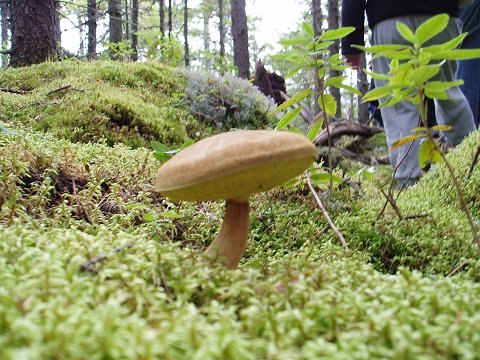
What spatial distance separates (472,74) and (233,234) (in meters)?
5.07

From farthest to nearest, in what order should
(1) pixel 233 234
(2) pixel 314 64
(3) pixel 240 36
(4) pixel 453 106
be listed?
(3) pixel 240 36 → (4) pixel 453 106 → (2) pixel 314 64 → (1) pixel 233 234

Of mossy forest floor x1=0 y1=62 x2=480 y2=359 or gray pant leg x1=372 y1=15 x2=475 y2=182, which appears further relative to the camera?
gray pant leg x1=372 y1=15 x2=475 y2=182

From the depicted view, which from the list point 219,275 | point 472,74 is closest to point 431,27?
point 219,275

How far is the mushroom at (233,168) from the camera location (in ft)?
4.00

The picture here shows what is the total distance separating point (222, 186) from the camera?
1414mm

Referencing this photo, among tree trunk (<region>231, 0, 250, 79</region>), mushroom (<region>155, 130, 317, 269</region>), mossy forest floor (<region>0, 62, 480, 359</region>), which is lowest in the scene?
mossy forest floor (<region>0, 62, 480, 359</region>)

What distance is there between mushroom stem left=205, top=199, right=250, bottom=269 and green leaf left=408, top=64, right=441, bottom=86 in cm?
82

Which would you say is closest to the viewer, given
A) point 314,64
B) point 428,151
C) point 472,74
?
point 428,151

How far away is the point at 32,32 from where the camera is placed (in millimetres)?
6895

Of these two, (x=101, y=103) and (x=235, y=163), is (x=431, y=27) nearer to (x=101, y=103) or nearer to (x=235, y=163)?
(x=235, y=163)

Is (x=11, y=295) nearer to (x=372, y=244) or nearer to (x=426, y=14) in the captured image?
(x=372, y=244)

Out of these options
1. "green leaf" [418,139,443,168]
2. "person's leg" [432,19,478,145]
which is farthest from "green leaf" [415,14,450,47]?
"person's leg" [432,19,478,145]

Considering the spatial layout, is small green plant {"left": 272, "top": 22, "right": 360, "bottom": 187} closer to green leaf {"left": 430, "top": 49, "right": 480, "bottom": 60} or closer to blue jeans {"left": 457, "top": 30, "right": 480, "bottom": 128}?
green leaf {"left": 430, "top": 49, "right": 480, "bottom": 60}

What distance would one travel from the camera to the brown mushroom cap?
1.21 meters
